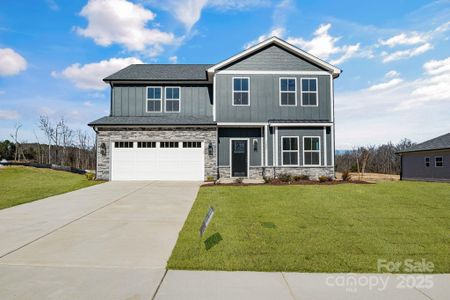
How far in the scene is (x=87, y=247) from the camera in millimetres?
4898

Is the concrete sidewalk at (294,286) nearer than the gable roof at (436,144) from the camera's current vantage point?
Yes

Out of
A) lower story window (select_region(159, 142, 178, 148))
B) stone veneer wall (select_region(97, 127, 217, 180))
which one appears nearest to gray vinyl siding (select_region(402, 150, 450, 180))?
stone veneer wall (select_region(97, 127, 217, 180))

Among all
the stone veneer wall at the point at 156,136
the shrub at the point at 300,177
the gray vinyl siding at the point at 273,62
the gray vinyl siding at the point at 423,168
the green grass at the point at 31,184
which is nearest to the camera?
the green grass at the point at 31,184

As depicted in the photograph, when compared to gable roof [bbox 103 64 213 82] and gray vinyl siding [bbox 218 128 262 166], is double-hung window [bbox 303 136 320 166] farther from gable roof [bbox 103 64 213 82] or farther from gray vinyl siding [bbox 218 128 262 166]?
gable roof [bbox 103 64 213 82]

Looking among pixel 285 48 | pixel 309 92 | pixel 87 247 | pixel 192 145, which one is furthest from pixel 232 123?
pixel 87 247

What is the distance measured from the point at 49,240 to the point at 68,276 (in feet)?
6.57

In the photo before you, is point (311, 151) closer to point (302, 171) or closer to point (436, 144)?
point (302, 171)

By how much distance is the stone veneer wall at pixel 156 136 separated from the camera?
1555 centimetres

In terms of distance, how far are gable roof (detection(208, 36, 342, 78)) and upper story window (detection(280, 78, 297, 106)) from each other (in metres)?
1.59

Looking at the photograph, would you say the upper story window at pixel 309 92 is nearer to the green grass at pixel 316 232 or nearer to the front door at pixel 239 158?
the front door at pixel 239 158

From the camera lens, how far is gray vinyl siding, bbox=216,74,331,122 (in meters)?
16.3

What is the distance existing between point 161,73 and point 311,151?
10.8m

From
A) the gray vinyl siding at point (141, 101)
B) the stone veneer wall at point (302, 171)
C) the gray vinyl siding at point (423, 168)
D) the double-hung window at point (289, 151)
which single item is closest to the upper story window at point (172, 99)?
the gray vinyl siding at point (141, 101)

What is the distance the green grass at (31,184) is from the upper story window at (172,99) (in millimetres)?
6221
